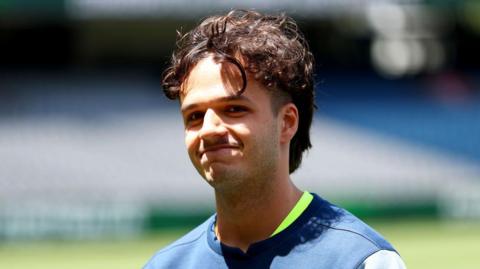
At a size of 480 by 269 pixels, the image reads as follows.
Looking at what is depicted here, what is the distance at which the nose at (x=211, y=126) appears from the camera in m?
2.85

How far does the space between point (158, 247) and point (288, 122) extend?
12140mm

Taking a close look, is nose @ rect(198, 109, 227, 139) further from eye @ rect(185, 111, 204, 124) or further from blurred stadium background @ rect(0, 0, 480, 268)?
blurred stadium background @ rect(0, 0, 480, 268)

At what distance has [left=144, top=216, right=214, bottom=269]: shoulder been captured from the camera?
3172mm

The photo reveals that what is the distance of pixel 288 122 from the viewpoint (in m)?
3.06

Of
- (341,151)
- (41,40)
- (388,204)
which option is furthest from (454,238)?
(41,40)

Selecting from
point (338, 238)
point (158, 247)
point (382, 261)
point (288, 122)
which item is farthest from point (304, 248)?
point (158, 247)

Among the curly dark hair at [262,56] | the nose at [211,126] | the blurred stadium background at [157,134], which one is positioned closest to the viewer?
the nose at [211,126]

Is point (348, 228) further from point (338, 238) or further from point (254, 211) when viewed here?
point (254, 211)

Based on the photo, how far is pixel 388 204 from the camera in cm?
1809

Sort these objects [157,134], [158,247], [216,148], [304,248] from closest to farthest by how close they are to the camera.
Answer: [216,148] → [304,248] → [158,247] → [157,134]

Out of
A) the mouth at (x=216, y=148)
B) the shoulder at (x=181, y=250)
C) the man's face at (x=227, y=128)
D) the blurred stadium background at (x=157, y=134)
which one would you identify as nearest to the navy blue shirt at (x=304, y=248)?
the shoulder at (x=181, y=250)

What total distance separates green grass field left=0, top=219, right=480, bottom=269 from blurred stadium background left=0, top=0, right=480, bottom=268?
0.04 m

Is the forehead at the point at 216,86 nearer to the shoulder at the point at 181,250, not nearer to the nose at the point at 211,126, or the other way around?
the nose at the point at 211,126

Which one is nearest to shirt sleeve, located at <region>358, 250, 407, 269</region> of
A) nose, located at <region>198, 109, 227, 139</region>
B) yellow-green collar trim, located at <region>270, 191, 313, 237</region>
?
yellow-green collar trim, located at <region>270, 191, 313, 237</region>
